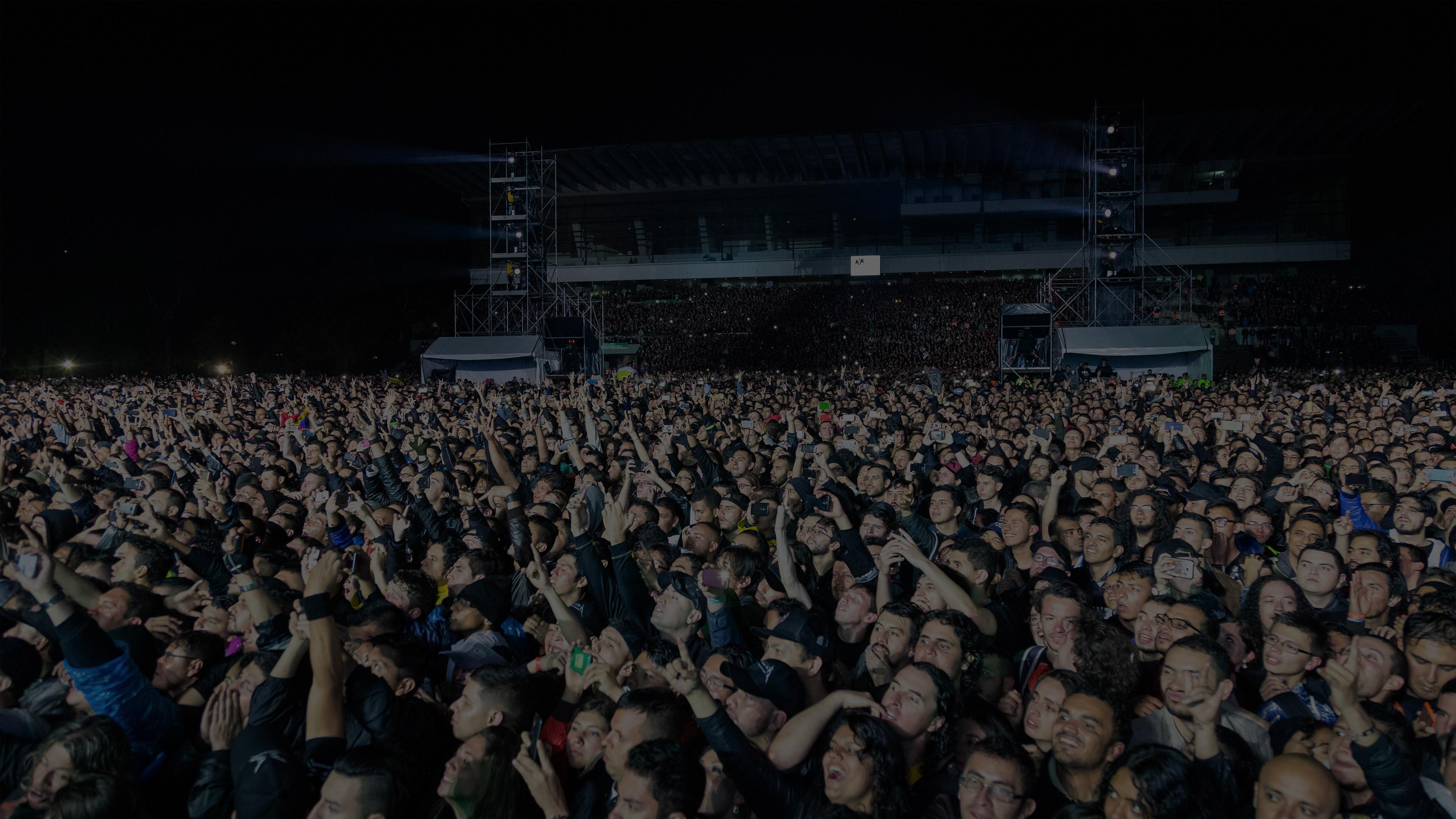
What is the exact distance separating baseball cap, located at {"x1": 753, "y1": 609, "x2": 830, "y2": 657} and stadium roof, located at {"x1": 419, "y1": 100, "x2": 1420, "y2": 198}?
3651 cm

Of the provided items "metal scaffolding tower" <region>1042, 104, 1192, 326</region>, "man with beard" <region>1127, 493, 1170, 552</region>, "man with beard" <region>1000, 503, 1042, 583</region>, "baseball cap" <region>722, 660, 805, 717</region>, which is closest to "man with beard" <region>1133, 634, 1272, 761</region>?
"baseball cap" <region>722, 660, 805, 717</region>

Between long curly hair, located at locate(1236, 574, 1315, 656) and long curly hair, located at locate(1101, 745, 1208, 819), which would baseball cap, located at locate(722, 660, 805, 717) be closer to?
long curly hair, located at locate(1101, 745, 1208, 819)

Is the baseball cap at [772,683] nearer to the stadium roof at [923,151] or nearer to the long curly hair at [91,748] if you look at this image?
the long curly hair at [91,748]

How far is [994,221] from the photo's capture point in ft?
143

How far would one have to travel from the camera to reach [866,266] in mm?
42312

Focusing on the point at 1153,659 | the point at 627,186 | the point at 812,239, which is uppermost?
the point at 627,186

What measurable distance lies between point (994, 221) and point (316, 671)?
44.9m

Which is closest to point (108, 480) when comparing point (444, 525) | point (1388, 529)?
point (444, 525)

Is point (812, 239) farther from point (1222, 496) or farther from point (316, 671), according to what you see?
A: point (316, 671)

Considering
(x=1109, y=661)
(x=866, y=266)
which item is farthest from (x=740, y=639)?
(x=866, y=266)

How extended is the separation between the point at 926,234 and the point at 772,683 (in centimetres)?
4402

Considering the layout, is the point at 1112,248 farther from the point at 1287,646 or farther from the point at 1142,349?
the point at 1287,646

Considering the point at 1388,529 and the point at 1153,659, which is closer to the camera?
the point at 1153,659

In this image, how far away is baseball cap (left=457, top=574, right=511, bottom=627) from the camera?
151 inches
